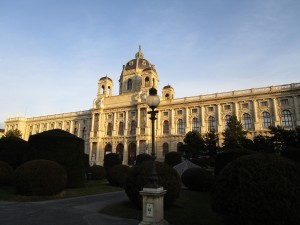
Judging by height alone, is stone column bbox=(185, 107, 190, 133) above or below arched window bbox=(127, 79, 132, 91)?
below

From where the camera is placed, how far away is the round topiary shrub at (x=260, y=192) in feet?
21.9

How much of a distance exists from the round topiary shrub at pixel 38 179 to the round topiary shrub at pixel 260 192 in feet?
38.8

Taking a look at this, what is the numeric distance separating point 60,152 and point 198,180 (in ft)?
36.1

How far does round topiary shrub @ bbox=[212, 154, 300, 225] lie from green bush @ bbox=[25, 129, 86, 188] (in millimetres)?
14096

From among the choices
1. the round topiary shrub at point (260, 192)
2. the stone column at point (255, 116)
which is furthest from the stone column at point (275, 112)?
the round topiary shrub at point (260, 192)

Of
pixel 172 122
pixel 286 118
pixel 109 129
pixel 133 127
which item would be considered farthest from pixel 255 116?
pixel 109 129

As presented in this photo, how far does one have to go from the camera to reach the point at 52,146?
1912 centimetres

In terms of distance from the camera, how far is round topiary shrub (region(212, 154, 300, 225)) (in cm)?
667

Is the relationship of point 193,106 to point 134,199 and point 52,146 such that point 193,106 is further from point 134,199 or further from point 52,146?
point 134,199

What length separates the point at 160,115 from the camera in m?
56.8

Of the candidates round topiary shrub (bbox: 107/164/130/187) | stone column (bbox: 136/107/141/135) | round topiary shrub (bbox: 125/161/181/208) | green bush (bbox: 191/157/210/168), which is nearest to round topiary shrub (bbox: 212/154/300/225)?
round topiary shrub (bbox: 125/161/181/208)

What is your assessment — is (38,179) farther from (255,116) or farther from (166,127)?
(166,127)

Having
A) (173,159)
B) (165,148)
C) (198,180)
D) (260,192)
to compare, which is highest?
(165,148)

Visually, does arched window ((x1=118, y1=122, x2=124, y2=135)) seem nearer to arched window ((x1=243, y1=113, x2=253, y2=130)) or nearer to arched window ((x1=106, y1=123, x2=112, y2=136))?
arched window ((x1=106, y1=123, x2=112, y2=136))
